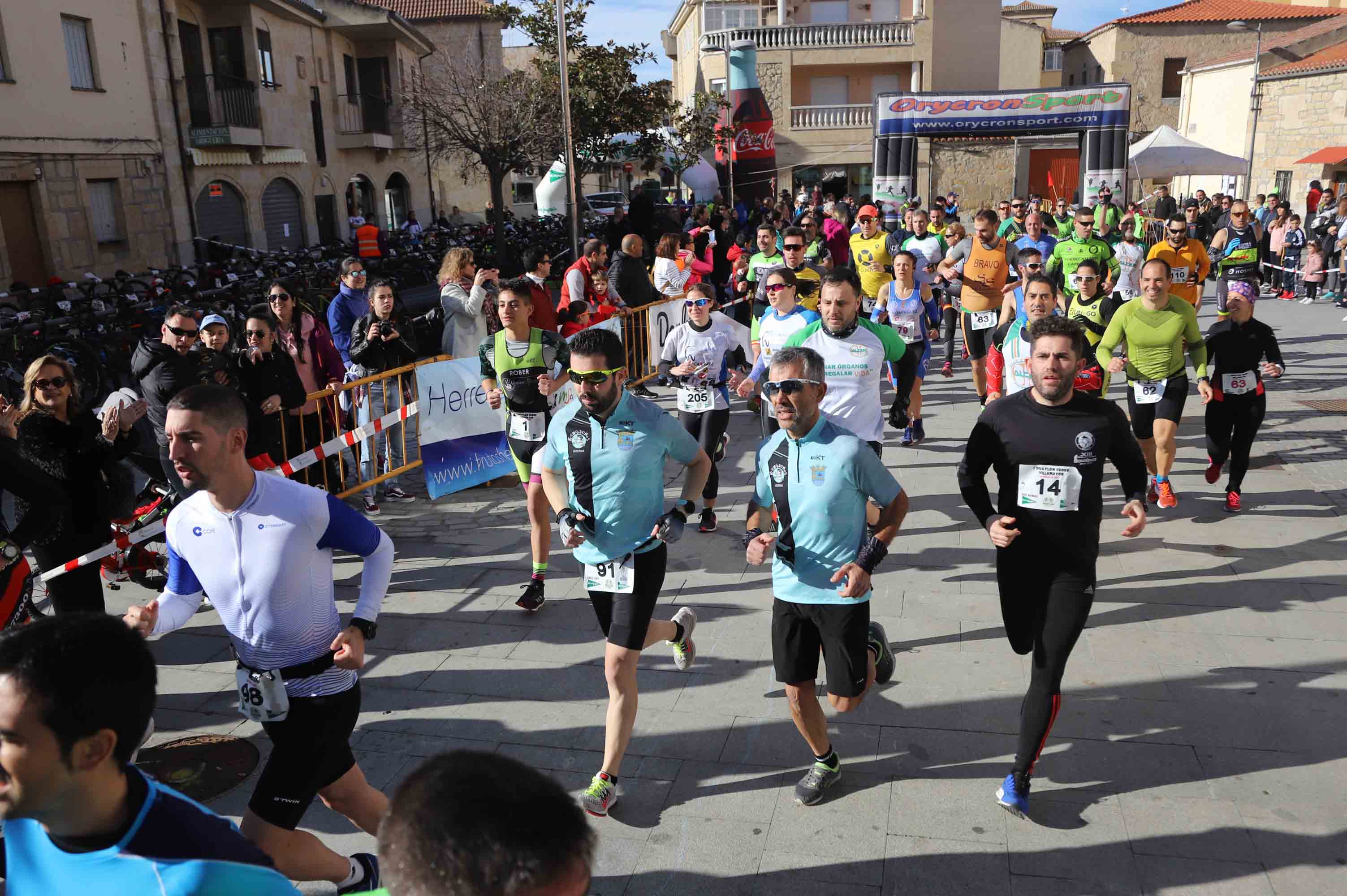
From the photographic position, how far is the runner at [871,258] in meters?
11.4

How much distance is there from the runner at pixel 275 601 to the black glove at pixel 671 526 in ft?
4.32

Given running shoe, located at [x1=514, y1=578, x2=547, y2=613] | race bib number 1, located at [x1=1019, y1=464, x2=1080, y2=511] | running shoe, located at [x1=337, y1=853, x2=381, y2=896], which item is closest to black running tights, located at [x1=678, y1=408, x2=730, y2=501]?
running shoe, located at [x1=514, y1=578, x2=547, y2=613]

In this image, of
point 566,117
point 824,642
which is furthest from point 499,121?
point 824,642

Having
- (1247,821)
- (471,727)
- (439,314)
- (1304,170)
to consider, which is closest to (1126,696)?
(1247,821)

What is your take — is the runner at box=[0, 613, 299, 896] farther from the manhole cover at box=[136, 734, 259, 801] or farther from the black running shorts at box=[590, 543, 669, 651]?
the manhole cover at box=[136, 734, 259, 801]

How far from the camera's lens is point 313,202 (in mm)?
27812

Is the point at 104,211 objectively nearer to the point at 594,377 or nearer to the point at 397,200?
the point at 397,200

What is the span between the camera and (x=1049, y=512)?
399 centimetres

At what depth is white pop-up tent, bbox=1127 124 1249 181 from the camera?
23969 mm

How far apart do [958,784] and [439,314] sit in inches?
293

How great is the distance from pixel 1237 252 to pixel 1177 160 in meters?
11.6

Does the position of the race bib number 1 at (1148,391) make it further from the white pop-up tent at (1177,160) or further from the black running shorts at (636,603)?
the white pop-up tent at (1177,160)

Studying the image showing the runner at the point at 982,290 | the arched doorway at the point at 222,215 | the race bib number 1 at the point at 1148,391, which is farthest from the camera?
the arched doorway at the point at 222,215

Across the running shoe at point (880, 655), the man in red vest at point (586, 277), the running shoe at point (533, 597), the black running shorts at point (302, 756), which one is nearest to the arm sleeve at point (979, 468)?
the running shoe at point (880, 655)
